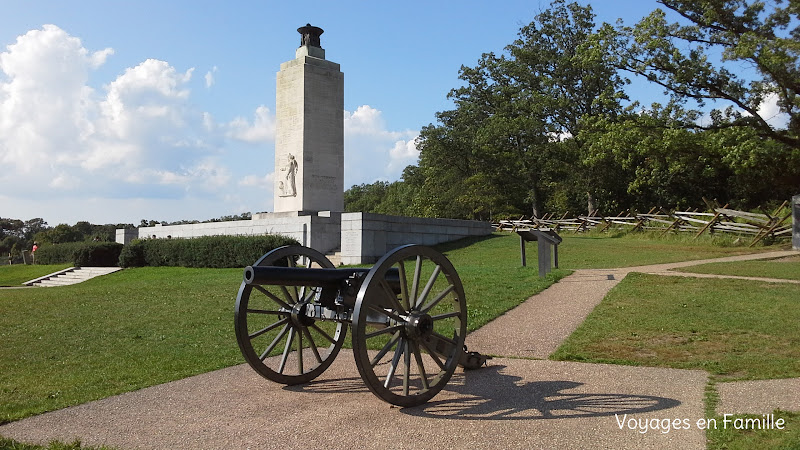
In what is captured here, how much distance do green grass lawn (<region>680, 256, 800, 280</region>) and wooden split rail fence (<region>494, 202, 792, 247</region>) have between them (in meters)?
6.75

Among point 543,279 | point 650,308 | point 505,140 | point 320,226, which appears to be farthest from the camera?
point 505,140

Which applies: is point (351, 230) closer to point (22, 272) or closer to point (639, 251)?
point (639, 251)

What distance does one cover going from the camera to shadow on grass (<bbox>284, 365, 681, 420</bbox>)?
527 centimetres

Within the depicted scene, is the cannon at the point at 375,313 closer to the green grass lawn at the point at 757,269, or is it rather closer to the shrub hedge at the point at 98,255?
the green grass lawn at the point at 757,269

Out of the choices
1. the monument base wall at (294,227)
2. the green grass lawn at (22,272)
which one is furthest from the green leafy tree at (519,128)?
the green grass lawn at (22,272)

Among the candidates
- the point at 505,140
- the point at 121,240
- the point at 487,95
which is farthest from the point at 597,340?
the point at 487,95

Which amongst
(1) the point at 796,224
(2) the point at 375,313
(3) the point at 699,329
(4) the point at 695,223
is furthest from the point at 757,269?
(2) the point at 375,313

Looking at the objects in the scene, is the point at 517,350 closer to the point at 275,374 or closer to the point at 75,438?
the point at 275,374

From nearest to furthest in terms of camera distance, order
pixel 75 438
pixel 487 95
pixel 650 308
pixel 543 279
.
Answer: pixel 75 438, pixel 650 308, pixel 543 279, pixel 487 95

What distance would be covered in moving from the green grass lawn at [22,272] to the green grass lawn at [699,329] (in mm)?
24068

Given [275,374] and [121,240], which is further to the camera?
[121,240]

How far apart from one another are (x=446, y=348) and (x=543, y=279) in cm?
963

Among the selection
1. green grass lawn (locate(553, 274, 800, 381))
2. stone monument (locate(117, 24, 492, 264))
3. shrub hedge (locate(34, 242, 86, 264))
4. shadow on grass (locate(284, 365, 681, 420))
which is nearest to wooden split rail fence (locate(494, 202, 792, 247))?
stone monument (locate(117, 24, 492, 264))

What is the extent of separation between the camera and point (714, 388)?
239 inches
